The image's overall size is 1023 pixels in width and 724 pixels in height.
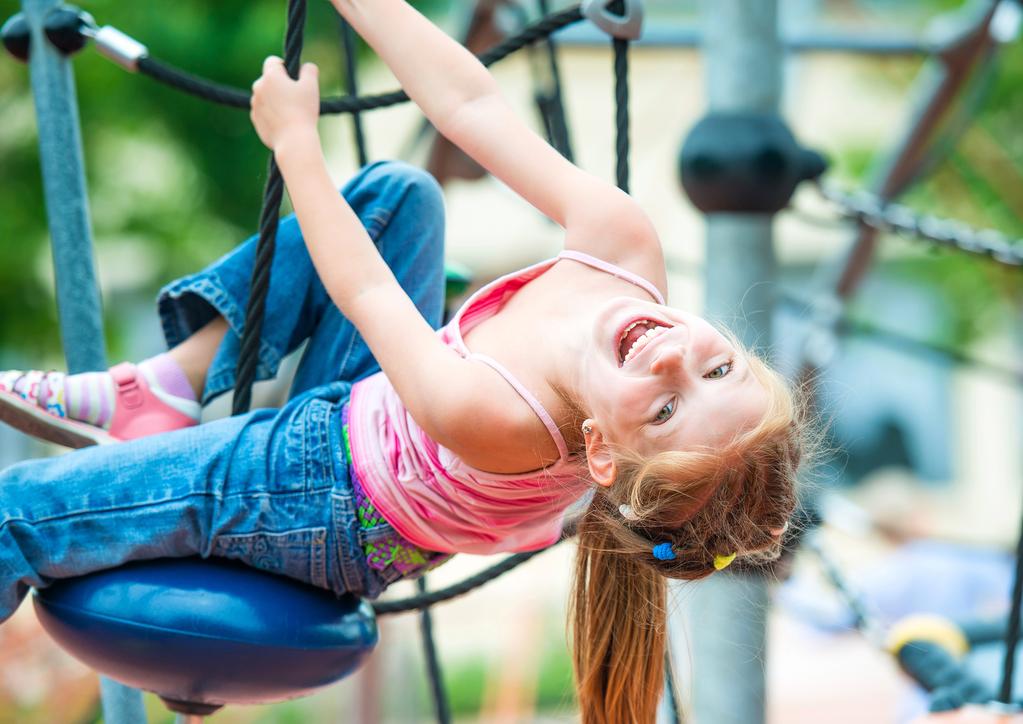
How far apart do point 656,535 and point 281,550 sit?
0.96 feet

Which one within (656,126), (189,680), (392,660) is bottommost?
(392,660)

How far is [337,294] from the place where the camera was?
0.97m

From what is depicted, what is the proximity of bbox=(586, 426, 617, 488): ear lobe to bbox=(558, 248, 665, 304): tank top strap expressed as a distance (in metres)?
0.12

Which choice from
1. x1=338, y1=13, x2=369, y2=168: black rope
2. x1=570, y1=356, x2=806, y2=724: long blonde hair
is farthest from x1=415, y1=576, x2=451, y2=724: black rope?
x1=338, y1=13, x2=369, y2=168: black rope

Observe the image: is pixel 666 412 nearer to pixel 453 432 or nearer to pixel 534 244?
pixel 453 432

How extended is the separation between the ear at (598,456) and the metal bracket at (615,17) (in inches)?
15.2

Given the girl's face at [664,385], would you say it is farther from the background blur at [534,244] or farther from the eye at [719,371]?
the background blur at [534,244]

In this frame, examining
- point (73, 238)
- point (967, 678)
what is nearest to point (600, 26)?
point (73, 238)

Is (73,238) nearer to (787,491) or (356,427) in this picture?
(356,427)

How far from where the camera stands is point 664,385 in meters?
0.92

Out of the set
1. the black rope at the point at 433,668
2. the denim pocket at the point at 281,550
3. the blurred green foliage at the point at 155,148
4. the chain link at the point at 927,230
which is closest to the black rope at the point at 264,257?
the denim pocket at the point at 281,550

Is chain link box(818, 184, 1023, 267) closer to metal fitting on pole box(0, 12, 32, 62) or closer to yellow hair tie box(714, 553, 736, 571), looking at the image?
yellow hair tie box(714, 553, 736, 571)

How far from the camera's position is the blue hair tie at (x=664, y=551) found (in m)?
0.98

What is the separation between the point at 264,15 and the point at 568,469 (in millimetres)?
3871
